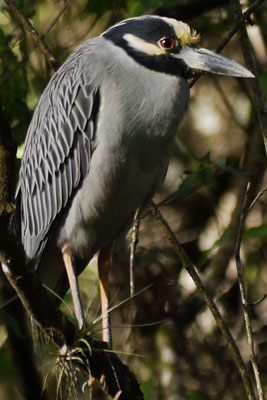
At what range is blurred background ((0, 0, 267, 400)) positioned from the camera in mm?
4789

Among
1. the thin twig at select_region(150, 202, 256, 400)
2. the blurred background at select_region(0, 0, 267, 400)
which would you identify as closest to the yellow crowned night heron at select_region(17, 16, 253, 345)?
the thin twig at select_region(150, 202, 256, 400)

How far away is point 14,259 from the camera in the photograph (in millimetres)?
2240

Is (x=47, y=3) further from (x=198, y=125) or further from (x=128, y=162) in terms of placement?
(x=128, y=162)

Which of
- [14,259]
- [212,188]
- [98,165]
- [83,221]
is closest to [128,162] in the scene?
[98,165]

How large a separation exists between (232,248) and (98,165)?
6.43 ft

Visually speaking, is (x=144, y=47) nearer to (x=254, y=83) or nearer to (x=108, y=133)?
(x=108, y=133)

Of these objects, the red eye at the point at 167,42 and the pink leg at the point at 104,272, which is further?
the pink leg at the point at 104,272

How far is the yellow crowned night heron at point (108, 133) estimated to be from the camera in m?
3.39

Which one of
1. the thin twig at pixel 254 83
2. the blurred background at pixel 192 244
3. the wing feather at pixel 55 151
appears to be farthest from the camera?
the blurred background at pixel 192 244

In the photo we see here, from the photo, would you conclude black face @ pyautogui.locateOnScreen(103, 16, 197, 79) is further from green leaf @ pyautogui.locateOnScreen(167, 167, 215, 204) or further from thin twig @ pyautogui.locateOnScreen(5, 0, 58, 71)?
green leaf @ pyautogui.locateOnScreen(167, 167, 215, 204)

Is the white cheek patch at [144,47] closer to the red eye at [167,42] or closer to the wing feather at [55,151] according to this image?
the red eye at [167,42]

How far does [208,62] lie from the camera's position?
341 centimetres

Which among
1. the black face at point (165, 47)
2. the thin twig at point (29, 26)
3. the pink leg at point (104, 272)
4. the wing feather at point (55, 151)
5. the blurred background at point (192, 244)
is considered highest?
the thin twig at point (29, 26)

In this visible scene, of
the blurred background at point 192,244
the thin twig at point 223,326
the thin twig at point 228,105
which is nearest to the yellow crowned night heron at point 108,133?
the thin twig at point 223,326
